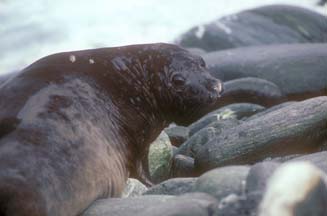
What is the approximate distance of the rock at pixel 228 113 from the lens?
591 cm

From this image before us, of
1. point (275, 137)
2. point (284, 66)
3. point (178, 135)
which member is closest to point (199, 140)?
point (178, 135)

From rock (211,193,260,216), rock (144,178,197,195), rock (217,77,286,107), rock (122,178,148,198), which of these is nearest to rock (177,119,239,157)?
rock (122,178,148,198)

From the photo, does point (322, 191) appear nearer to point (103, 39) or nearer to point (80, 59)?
point (80, 59)

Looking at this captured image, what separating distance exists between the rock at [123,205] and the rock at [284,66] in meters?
3.67

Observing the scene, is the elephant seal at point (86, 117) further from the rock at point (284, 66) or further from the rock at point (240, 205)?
the rock at point (284, 66)

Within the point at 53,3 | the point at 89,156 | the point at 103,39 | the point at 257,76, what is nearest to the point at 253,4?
the point at 103,39

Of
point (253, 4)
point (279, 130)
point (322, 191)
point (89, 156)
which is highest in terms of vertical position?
point (322, 191)

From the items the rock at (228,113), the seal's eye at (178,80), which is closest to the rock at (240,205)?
the seal's eye at (178,80)

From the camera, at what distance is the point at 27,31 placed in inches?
531

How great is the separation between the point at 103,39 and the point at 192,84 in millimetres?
7623

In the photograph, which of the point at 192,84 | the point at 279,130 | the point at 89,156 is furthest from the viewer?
the point at 192,84

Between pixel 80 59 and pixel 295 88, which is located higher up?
pixel 80 59

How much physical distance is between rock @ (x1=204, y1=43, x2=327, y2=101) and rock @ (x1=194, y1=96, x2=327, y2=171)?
260 cm

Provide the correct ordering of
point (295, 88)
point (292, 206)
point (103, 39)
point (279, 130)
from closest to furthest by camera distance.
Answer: point (292, 206), point (279, 130), point (295, 88), point (103, 39)
